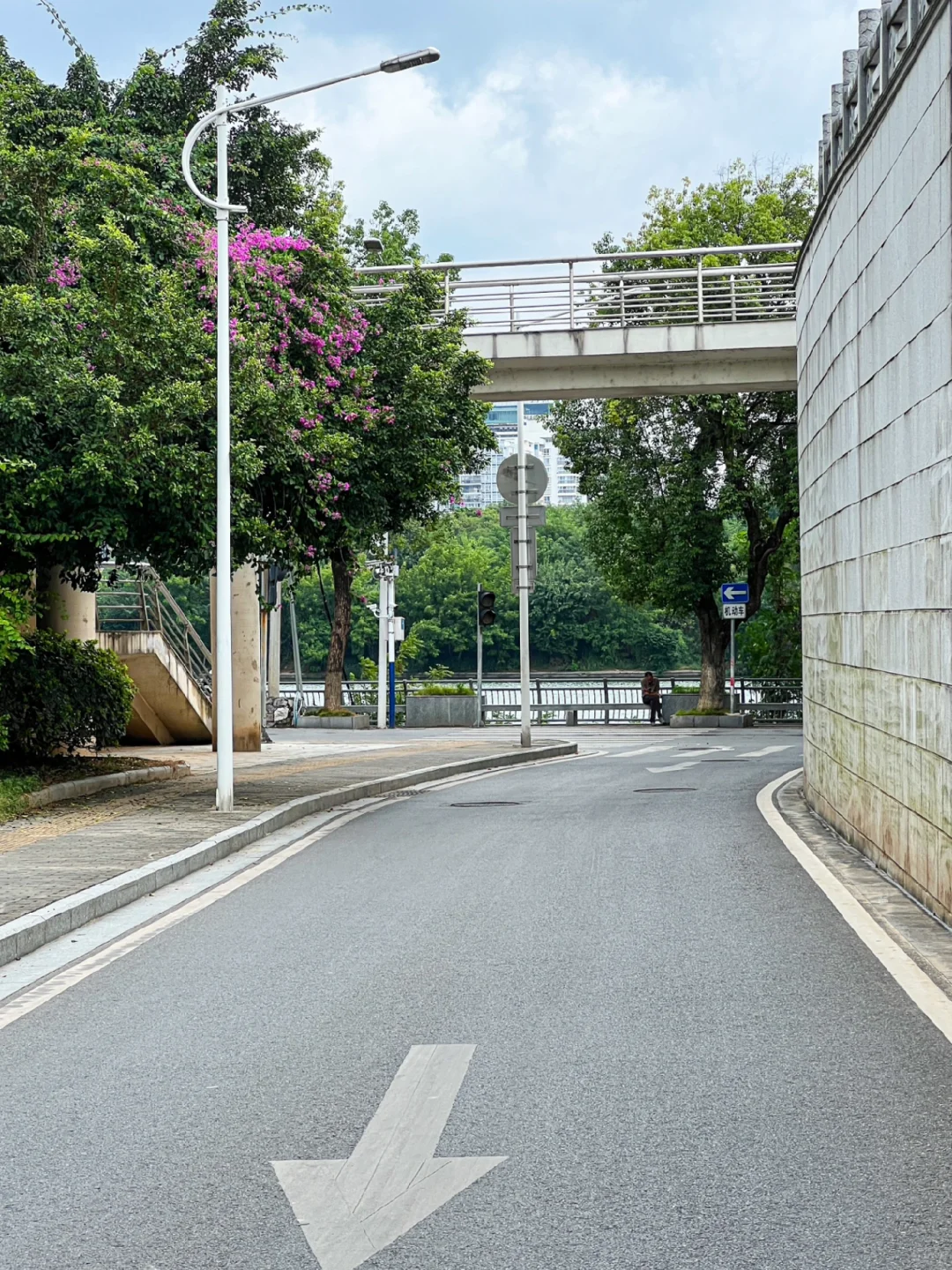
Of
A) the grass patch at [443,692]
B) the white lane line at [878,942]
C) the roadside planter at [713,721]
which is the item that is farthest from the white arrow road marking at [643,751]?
the white lane line at [878,942]

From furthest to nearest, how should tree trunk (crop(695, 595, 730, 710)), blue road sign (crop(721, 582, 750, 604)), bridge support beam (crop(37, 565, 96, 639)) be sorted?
tree trunk (crop(695, 595, 730, 710))
blue road sign (crop(721, 582, 750, 604))
bridge support beam (crop(37, 565, 96, 639))

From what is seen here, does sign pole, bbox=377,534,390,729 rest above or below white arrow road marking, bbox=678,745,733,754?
above

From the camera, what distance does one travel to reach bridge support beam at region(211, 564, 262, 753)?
2689 cm

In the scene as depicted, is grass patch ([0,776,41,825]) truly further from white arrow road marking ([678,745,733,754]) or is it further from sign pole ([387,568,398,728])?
sign pole ([387,568,398,728])

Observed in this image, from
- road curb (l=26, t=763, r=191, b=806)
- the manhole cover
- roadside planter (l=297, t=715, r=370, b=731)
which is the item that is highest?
road curb (l=26, t=763, r=191, b=806)

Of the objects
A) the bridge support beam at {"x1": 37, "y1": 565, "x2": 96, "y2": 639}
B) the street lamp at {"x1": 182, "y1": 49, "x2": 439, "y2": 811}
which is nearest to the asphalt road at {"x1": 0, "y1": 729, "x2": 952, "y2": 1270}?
the street lamp at {"x1": 182, "y1": 49, "x2": 439, "y2": 811}

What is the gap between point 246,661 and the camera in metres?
26.8

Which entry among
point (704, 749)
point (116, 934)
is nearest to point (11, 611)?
point (116, 934)

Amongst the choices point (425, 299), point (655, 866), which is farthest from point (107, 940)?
point (425, 299)

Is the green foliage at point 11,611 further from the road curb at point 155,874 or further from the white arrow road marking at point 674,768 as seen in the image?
the white arrow road marking at point 674,768

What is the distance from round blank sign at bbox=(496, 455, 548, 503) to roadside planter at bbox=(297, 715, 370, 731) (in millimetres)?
14809

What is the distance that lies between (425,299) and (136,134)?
455cm

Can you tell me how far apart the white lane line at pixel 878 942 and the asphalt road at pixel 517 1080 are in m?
0.10

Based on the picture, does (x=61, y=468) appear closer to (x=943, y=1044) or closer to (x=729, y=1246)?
(x=943, y=1044)
